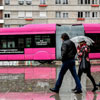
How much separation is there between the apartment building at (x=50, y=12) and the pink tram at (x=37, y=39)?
2349 cm

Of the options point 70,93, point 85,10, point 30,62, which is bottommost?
point 30,62

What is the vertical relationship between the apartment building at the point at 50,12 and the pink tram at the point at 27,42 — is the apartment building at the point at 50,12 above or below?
above

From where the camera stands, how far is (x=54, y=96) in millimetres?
7891

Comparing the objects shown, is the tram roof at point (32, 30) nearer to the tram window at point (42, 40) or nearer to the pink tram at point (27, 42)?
the pink tram at point (27, 42)

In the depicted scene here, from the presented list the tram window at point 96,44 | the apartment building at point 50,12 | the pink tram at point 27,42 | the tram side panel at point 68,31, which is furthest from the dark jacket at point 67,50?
the apartment building at point 50,12

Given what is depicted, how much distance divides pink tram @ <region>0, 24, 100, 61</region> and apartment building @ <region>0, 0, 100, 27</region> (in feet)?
A: 77.1

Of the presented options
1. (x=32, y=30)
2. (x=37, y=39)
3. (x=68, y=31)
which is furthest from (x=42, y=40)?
(x=68, y=31)

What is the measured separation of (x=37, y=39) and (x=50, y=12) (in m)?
24.2

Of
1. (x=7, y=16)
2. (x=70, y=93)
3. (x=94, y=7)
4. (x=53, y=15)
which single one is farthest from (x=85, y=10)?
(x=70, y=93)

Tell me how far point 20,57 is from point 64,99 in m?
15.5

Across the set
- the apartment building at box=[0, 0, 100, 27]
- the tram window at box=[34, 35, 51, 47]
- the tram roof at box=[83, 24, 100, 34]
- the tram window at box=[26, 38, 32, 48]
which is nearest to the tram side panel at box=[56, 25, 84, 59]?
the tram roof at box=[83, 24, 100, 34]

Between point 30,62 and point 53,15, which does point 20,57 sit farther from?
point 53,15

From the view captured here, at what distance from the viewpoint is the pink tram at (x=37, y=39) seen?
22614mm

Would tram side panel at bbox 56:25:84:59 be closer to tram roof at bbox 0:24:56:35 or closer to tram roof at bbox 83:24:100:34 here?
tram roof at bbox 83:24:100:34
